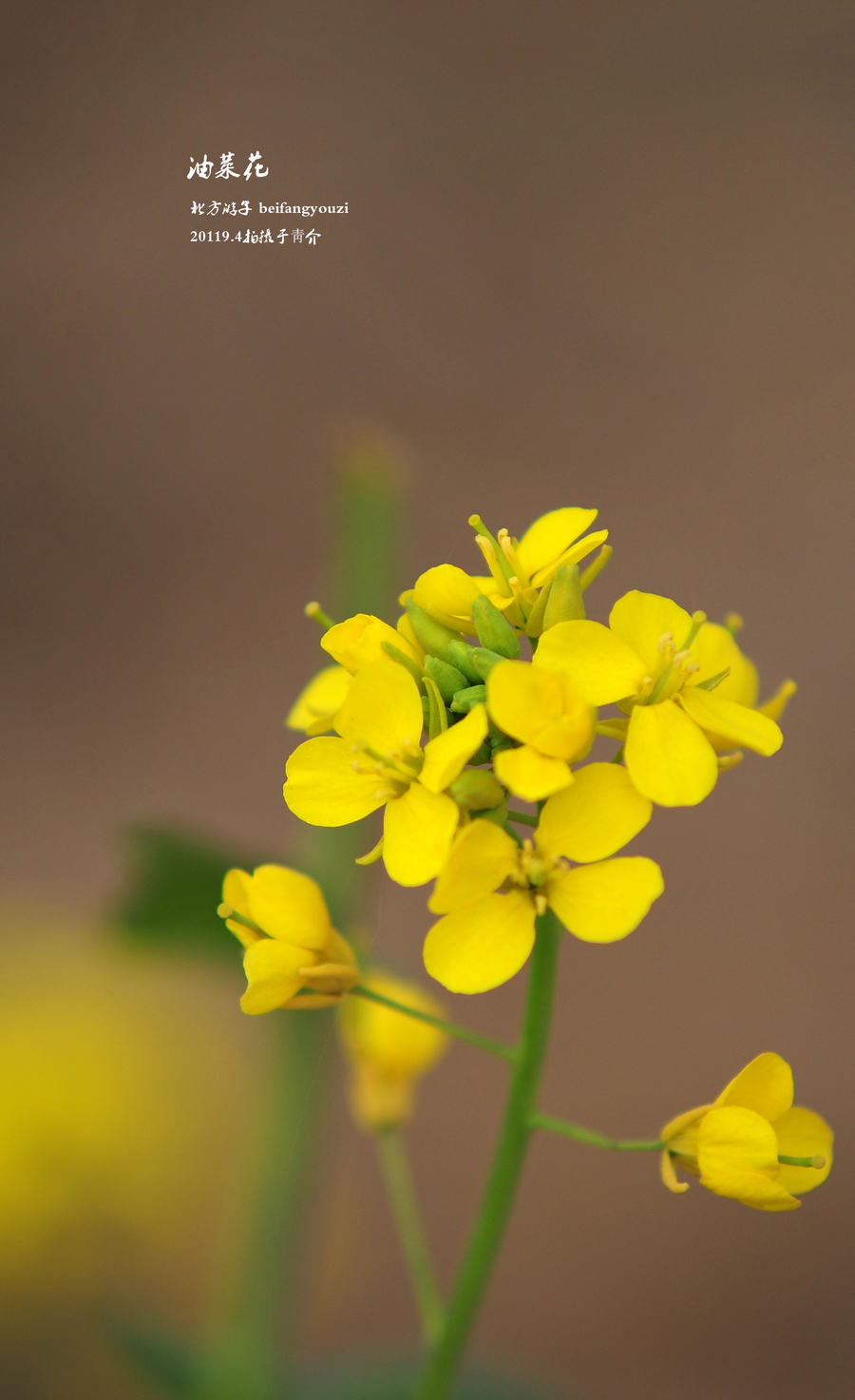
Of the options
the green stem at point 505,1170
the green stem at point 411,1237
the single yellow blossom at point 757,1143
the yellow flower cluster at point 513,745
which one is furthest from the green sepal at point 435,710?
the green stem at point 411,1237

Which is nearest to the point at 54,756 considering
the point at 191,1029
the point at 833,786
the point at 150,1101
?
the point at 191,1029

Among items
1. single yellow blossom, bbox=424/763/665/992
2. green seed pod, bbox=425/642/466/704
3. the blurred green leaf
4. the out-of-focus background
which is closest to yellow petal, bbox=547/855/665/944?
single yellow blossom, bbox=424/763/665/992

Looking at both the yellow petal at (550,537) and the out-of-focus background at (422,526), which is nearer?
the yellow petal at (550,537)

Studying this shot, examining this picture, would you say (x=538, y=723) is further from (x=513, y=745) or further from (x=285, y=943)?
(x=285, y=943)

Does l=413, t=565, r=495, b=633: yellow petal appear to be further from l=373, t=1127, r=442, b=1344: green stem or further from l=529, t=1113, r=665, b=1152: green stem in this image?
l=373, t=1127, r=442, b=1344: green stem

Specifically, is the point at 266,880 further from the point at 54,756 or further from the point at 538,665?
the point at 54,756

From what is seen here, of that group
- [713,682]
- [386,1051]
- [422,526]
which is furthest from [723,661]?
[422,526]

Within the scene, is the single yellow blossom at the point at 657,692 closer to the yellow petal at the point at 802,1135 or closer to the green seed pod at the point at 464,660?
the green seed pod at the point at 464,660
